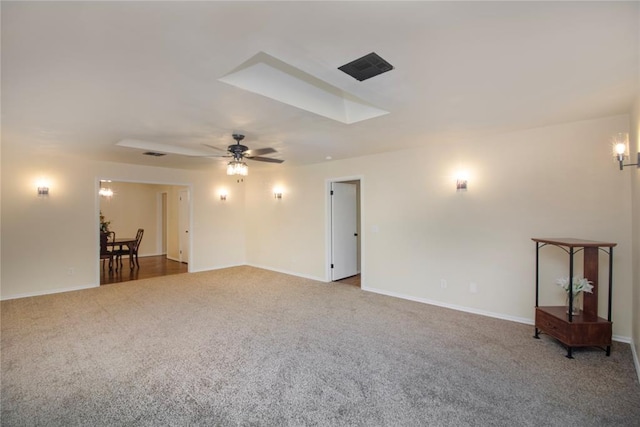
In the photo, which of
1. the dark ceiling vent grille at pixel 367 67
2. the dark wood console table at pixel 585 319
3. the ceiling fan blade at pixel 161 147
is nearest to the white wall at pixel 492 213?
the dark wood console table at pixel 585 319

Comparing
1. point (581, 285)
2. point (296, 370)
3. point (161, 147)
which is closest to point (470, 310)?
point (581, 285)

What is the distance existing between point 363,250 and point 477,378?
3.11 m

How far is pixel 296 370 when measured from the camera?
273 cm

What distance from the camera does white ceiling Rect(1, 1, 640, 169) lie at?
157cm

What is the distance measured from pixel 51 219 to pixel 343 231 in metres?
5.54

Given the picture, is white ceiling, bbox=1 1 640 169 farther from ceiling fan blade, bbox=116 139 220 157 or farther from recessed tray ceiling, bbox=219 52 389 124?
ceiling fan blade, bbox=116 139 220 157

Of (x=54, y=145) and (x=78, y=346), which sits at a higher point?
(x=54, y=145)

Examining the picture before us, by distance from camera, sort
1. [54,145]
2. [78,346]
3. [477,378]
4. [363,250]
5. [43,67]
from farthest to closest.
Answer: [363,250] → [54,145] → [78,346] → [477,378] → [43,67]

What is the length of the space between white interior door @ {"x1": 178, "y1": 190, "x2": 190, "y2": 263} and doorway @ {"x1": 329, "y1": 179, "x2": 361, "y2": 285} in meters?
4.41

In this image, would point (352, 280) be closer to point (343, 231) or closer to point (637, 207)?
point (343, 231)

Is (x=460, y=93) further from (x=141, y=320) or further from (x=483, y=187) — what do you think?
(x=141, y=320)

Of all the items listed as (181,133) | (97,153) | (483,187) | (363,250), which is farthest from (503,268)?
(97,153)

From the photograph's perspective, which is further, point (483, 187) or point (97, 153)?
point (97, 153)

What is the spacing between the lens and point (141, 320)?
3971 millimetres
